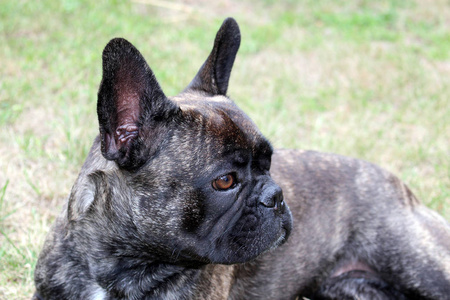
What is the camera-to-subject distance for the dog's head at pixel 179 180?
9.53ft

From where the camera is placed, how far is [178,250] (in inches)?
118

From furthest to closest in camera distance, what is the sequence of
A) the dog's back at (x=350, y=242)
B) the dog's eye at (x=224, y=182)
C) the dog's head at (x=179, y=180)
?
the dog's back at (x=350, y=242), the dog's eye at (x=224, y=182), the dog's head at (x=179, y=180)

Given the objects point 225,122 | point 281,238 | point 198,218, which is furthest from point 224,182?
point 281,238

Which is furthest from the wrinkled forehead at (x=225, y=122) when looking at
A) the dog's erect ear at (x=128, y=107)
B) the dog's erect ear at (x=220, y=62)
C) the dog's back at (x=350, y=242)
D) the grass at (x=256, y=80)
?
the grass at (x=256, y=80)

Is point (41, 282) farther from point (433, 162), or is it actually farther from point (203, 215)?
point (433, 162)

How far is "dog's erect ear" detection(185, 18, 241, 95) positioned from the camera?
363cm

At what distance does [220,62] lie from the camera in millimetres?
3742

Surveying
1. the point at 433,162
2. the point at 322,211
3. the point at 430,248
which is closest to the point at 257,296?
the point at 322,211

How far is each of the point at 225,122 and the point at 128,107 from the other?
1.92 feet

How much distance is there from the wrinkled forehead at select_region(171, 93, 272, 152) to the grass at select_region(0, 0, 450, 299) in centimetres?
192

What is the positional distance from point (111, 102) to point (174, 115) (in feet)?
1.33

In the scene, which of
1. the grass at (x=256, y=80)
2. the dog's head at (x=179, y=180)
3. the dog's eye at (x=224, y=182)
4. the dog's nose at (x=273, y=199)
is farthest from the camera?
the grass at (x=256, y=80)

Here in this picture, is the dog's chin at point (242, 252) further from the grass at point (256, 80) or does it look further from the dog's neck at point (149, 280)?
the grass at point (256, 80)

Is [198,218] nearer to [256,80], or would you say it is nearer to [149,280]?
[149,280]
